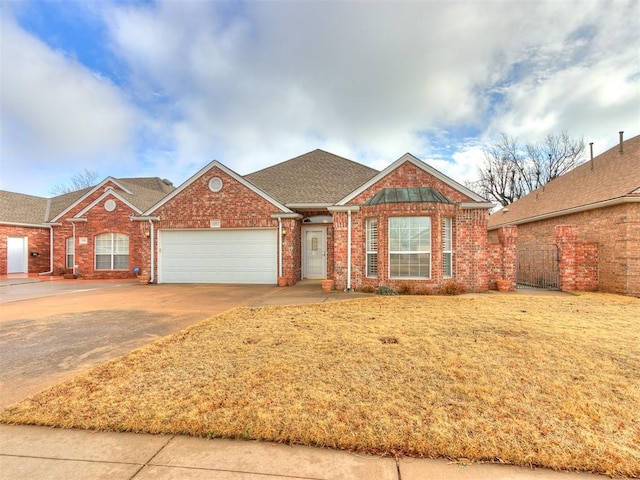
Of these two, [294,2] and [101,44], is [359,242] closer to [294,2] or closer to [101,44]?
[294,2]

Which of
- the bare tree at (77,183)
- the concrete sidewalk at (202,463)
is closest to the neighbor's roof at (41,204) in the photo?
the concrete sidewalk at (202,463)

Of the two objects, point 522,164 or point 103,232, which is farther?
point 522,164

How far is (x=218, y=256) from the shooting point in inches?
544

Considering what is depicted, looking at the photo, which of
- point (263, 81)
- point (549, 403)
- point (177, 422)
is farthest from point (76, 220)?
point (549, 403)

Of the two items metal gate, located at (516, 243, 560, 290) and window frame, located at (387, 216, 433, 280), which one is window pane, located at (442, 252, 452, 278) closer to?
window frame, located at (387, 216, 433, 280)

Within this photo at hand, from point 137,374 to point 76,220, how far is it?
1610 centimetres

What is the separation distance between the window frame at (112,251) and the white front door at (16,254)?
6.13m

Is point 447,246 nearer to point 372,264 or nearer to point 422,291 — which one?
point 422,291

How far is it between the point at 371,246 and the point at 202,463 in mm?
9505

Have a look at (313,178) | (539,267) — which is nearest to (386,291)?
(539,267)

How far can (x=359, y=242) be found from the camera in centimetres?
1146

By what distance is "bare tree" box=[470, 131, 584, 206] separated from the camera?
3141 centimetres

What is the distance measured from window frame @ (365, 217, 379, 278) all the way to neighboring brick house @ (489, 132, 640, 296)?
253 inches

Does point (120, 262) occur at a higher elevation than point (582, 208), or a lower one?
lower
